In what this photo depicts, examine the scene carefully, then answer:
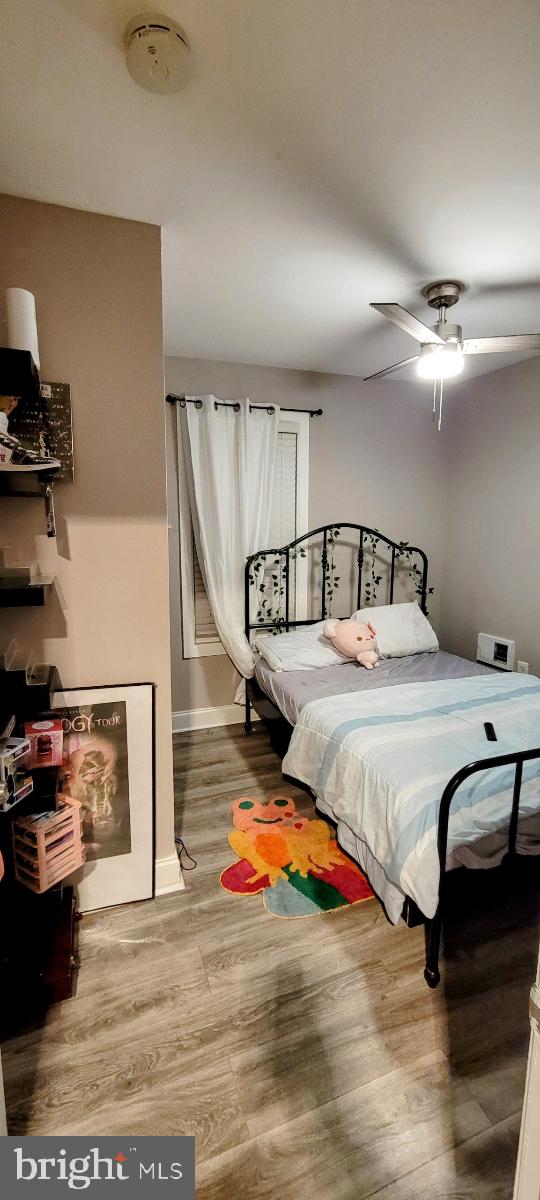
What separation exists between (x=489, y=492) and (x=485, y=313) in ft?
4.55

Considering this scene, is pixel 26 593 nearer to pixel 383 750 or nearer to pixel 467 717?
pixel 383 750

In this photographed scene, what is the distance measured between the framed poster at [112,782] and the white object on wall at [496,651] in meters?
2.72

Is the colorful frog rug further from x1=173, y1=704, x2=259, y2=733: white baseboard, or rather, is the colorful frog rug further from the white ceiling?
the white ceiling

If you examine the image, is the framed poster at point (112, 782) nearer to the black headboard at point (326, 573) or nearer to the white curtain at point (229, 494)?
the white curtain at point (229, 494)

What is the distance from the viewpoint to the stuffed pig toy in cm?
298

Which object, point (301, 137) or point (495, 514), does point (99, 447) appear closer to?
point (301, 137)

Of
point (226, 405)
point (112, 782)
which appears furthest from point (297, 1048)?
point (226, 405)

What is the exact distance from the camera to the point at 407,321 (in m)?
1.89

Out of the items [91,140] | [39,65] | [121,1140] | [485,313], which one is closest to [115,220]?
[91,140]

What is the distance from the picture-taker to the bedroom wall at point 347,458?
3.23 metres

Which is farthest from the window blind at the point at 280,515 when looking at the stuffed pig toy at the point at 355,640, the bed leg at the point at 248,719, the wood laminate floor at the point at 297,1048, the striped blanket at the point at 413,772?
the wood laminate floor at the point at 297,1048

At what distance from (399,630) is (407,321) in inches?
76.0

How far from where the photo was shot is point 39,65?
1.09m

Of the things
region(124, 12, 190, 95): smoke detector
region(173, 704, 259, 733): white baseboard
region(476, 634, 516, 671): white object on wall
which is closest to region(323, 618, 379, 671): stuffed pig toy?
region(173, 704, 259, 733): white baseboard
